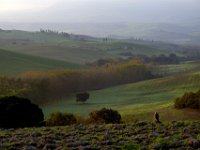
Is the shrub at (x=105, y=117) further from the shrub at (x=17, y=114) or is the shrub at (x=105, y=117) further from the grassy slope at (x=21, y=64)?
the grassy slope at (x=21, y=64)

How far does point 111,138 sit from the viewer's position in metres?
20.1

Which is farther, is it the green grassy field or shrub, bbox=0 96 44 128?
the green grassy field

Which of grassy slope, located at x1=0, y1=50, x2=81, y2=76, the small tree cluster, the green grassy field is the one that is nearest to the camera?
the small tree cluster

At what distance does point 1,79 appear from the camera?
8681cm

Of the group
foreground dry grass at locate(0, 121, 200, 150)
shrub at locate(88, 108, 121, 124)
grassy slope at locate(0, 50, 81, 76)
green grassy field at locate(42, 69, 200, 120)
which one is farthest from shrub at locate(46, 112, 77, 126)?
grassy slope at locate(0, 50, 81, 76)

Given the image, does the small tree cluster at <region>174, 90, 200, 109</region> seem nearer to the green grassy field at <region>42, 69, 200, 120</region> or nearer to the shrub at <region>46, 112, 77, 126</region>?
the shrub at <region>46, 112, 77, 126</region>

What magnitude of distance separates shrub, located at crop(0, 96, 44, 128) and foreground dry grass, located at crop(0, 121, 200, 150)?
11864mm

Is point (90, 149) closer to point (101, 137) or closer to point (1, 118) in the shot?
point (101, 137)

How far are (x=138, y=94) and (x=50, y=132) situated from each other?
61633 mm

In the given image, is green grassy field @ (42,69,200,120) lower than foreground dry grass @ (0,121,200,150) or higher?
lower

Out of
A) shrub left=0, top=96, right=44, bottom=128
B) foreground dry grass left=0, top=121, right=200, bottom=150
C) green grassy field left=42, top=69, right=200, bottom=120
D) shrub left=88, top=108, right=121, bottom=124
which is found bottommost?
green grassy field left=42, top=69, right=200, bottom=120

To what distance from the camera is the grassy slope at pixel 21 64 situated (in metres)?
109

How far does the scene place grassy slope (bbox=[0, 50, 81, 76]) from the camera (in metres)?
109

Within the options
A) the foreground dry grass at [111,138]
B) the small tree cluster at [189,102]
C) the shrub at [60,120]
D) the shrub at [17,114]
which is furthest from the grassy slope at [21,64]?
the foreground dry grass at [111,138]
